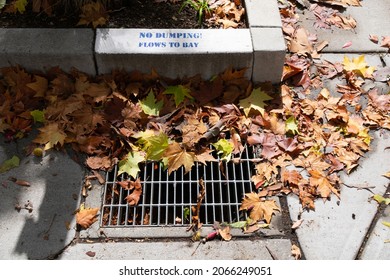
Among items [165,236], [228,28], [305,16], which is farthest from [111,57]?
[305,16]

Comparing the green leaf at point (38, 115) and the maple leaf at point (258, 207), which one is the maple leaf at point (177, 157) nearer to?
the maple leaf at point (258, 207)

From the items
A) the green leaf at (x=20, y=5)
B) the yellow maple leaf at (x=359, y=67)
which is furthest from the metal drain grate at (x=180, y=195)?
the green leaf at (x=20, y=5)

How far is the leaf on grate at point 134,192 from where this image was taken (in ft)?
9.28

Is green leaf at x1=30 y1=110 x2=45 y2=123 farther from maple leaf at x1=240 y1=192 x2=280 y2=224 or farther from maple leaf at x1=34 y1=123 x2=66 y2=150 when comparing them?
maple leaf at x1=240 y1=192 x2=280 y2=224

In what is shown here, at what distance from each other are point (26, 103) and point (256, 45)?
176 cm

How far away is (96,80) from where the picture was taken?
3.36 meters

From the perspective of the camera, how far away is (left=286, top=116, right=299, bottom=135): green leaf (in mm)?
3162

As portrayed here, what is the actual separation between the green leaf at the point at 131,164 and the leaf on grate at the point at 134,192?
0.15 feet

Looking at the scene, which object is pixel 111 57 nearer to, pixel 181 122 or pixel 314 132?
pixel 181 122

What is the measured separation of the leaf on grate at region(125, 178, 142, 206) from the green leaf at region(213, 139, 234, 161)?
59cm

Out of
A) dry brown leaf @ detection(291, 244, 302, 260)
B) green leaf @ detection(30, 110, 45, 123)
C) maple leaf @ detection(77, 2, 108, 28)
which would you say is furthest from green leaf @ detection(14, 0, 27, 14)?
dry brown leaf @ detection(291, 244, 302, 260)

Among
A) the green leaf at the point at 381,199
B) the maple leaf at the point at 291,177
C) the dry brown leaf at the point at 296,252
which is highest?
the maple leaf at the point at 291,177

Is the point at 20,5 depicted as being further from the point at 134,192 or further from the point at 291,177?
the point at 291,177

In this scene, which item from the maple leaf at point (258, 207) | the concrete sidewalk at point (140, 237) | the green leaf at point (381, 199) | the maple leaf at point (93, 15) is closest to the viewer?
the concrete sidewalk at point (140, 237)
